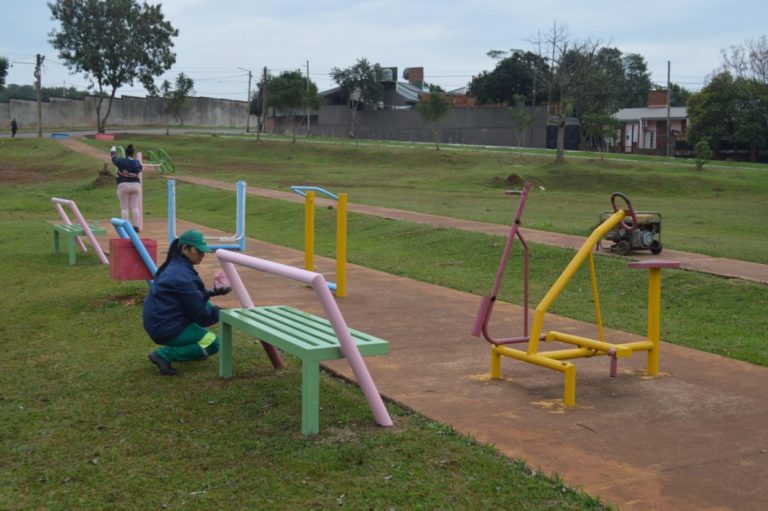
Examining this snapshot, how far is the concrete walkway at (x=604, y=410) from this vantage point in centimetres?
438

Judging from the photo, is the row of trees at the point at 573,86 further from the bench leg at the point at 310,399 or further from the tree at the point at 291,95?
the bench leg at the point at 310,399

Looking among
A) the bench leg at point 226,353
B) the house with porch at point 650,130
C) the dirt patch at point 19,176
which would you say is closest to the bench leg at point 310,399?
the bench leg at point 226,353

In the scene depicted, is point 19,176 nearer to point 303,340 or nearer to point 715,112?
point 303,340

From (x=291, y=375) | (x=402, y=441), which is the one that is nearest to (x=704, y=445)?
(x=402, y=441)

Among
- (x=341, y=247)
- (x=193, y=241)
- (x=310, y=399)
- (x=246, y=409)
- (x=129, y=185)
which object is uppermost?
(x=129, y=185)


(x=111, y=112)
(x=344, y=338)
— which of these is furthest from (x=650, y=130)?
(x=344, y=338)

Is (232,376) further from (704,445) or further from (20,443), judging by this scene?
(704,445)

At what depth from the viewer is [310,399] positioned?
16.3 ft

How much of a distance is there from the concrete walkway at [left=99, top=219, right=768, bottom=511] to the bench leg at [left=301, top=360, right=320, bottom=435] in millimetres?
795

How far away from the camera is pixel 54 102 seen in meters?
73.2

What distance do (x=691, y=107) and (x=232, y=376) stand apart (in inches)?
2092

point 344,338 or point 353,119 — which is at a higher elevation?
point 353,119

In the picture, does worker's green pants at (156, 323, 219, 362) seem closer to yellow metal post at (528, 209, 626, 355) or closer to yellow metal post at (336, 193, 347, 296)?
yellow metal post at (528, 209, 626, 355)

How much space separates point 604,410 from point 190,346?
3.09 m
